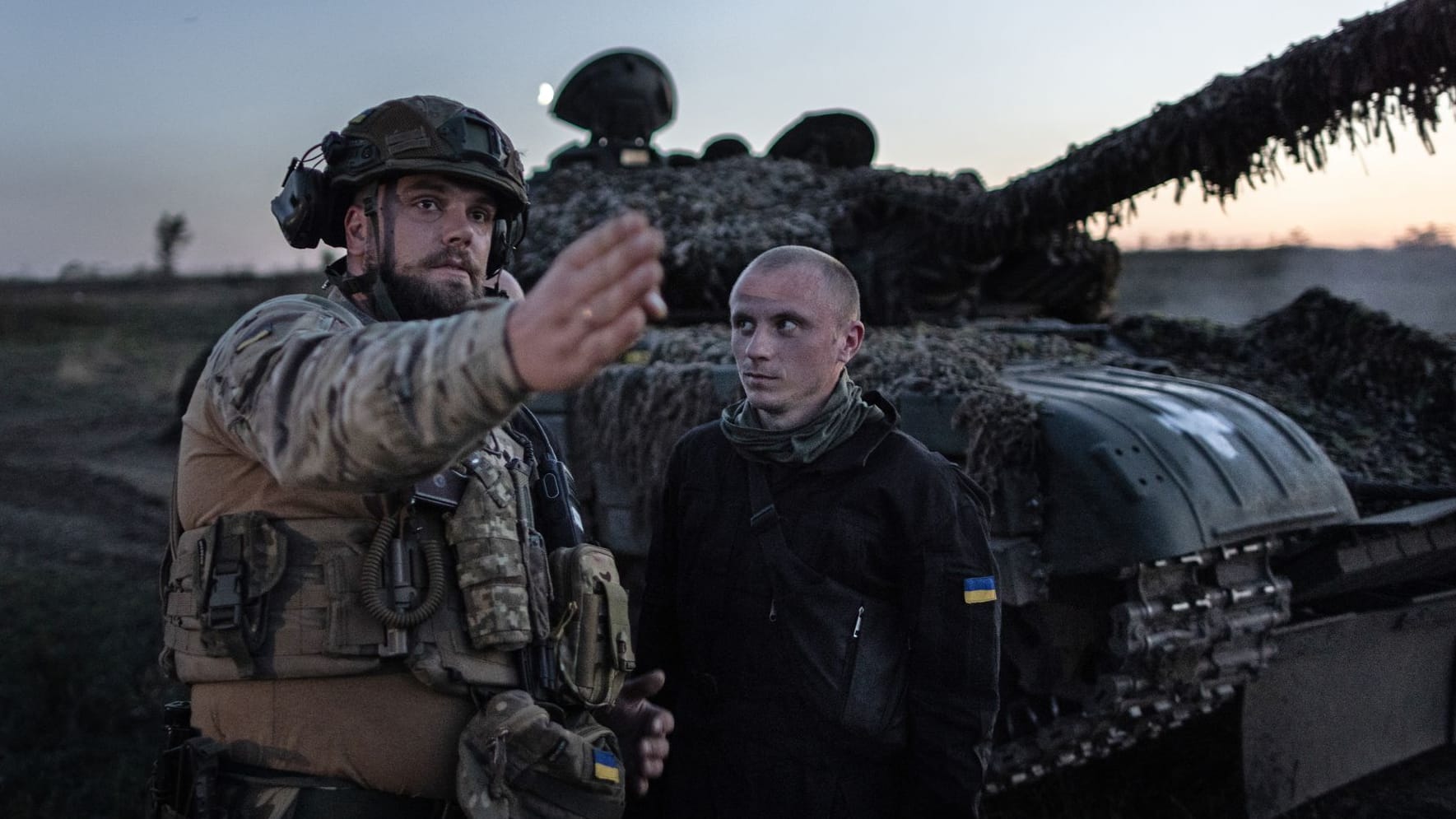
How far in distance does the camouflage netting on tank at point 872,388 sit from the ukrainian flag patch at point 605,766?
91.4 inches

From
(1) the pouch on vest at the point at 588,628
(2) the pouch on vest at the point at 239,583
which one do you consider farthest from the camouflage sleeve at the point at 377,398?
(1) the pouch on vest at the point at 588,628

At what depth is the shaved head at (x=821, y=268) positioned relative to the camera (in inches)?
107

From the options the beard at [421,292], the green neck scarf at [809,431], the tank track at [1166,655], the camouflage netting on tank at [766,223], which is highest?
the camouflage netting on tank at [766,223]

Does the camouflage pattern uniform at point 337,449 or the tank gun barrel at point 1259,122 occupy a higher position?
the tank gun barrel at point 1259,122

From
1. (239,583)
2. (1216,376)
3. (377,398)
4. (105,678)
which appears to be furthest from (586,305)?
(105,678)

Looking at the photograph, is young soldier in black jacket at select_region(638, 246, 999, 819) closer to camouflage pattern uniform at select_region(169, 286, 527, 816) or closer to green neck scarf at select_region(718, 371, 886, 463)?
green neck scarf at select_region(718, 371, 886, 463)

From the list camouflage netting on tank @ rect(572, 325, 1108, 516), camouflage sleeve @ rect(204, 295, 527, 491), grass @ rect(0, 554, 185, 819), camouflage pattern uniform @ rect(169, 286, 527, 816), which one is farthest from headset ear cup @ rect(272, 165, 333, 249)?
grass @ rect(0, 554, 185, 819)

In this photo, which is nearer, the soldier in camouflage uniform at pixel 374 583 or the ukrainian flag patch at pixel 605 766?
the soldier in camouflage uniform at pixel 374 583

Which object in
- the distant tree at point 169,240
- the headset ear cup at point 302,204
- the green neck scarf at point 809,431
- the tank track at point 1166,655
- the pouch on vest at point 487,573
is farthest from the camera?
the distant tree at point 169,240

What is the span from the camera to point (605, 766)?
2.04 metres

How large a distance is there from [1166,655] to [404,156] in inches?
121

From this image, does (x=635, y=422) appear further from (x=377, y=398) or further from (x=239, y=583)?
(x=377, y=398)

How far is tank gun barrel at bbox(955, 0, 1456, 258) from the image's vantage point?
4.41m

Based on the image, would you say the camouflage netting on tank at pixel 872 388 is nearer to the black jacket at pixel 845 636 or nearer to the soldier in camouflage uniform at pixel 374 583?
the black jacket at pixel 845 636
